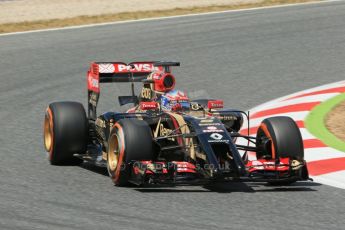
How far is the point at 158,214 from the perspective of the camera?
29.3ft

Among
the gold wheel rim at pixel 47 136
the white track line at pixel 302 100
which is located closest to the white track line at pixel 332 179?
the gold wheel rim at pixel 47 136

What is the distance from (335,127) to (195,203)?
4.04 m

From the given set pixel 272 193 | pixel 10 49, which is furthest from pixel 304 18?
pixel 272 193

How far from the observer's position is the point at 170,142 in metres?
10.8

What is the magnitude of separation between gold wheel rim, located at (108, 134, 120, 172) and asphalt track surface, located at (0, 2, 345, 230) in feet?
0.76

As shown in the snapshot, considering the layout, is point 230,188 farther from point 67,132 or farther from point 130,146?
point 67,132

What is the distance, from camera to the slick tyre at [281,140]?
10.4m

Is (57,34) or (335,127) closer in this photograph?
(335,127)

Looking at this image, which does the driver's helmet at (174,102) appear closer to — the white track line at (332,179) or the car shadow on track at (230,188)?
the car shadow on track at (230,188)

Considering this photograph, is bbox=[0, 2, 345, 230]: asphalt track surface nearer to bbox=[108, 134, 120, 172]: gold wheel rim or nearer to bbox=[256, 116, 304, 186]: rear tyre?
bbox=[108, 134, 120, 172]: gold wheel rim

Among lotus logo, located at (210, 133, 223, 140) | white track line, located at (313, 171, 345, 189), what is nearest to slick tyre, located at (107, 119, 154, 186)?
lotus logo, located at (210, 133, 223, 140)

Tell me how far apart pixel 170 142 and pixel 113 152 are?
0.65 m

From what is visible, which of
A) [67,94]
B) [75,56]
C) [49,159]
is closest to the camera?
[49,159]

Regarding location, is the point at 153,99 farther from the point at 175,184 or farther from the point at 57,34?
the point at 57,34
